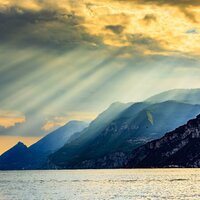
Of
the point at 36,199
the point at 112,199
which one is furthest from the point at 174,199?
the point at 36,199

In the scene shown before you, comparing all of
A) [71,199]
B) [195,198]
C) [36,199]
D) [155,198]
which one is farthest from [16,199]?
[195,198]

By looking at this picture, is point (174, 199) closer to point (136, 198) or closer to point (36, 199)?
point (136, 198)

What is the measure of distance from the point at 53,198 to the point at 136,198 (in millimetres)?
30886

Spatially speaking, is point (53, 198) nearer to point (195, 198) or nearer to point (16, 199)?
point (16, 199)

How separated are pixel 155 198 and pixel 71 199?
1127 inches

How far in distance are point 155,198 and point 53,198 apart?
1476 inches

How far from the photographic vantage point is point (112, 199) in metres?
151

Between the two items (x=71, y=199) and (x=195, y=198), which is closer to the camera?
(x=195, y=198)

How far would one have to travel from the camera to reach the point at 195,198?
145000mm

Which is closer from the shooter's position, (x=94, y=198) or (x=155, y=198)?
(x=155, y=198)

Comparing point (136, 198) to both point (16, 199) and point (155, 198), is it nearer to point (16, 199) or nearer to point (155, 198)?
point (155, 198)

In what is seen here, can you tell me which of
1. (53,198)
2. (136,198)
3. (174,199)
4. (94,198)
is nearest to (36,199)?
(53,198)

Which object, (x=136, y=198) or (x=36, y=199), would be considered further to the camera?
(x=36, y=199)

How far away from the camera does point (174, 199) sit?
5733 inches
